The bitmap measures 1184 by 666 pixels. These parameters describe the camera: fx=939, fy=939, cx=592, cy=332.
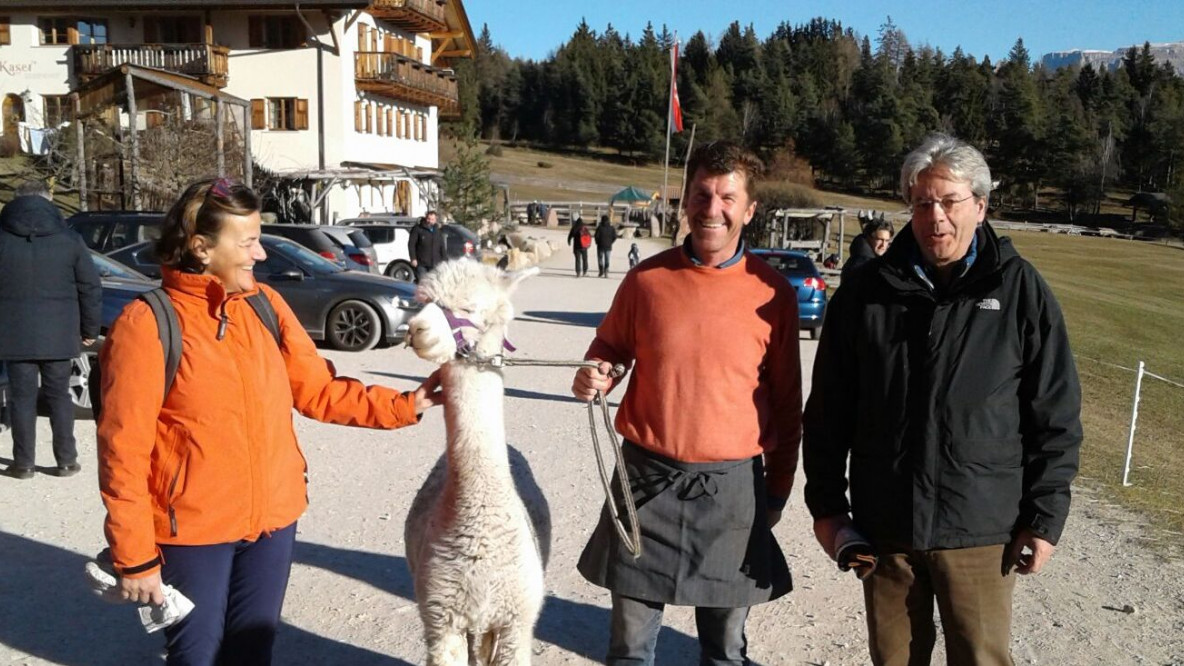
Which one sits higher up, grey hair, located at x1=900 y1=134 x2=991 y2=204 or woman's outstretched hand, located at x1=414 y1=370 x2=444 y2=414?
grey hair, located at x1=900 y1=134 x2=991 y2=204

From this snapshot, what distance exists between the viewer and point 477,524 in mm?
3232

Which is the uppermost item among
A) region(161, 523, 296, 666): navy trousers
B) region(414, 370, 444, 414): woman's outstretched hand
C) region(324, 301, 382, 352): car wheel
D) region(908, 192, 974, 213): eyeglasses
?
region(908, 192, 974, 213): eyeglasses

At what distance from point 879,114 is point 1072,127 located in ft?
54.6

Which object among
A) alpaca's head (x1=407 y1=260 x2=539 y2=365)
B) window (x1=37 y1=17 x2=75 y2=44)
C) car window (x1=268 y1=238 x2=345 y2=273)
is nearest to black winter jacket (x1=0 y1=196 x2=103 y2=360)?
alpaca's head (x1=407 y1=260 x2=539 y2=365)

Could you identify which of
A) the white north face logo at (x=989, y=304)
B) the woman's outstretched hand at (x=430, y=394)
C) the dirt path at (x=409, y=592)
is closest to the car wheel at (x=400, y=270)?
the dirt path at (x=409, y=592)

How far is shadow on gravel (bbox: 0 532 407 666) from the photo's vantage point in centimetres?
427

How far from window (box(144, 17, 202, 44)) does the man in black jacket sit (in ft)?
128

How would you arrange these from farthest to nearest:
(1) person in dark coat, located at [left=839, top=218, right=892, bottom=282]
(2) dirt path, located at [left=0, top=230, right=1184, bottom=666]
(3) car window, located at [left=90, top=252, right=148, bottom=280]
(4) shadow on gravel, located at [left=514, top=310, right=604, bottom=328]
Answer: (4) shadow on gravel, located at [left=514, top=310, right=604, bottom=328], (3) car window, located at [left=90, top=252, right=148, bottom=280], (1) person in dark coat, located at [left=839, top=218, right=892, bottom=282], (2) dirt path, located at [left=0, top=230, right=1184, bottom=666]

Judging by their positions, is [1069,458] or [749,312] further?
[749,312]

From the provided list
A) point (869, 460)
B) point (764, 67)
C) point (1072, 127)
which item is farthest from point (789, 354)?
point (764, 67)

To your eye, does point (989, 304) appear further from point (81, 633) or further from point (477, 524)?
point (81, 633)

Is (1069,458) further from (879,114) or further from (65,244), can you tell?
(879,114)

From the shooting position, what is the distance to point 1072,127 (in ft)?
262

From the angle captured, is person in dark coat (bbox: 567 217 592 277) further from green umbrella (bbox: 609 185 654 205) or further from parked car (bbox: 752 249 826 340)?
green umbrella (bbox: 609 185 654 205)
